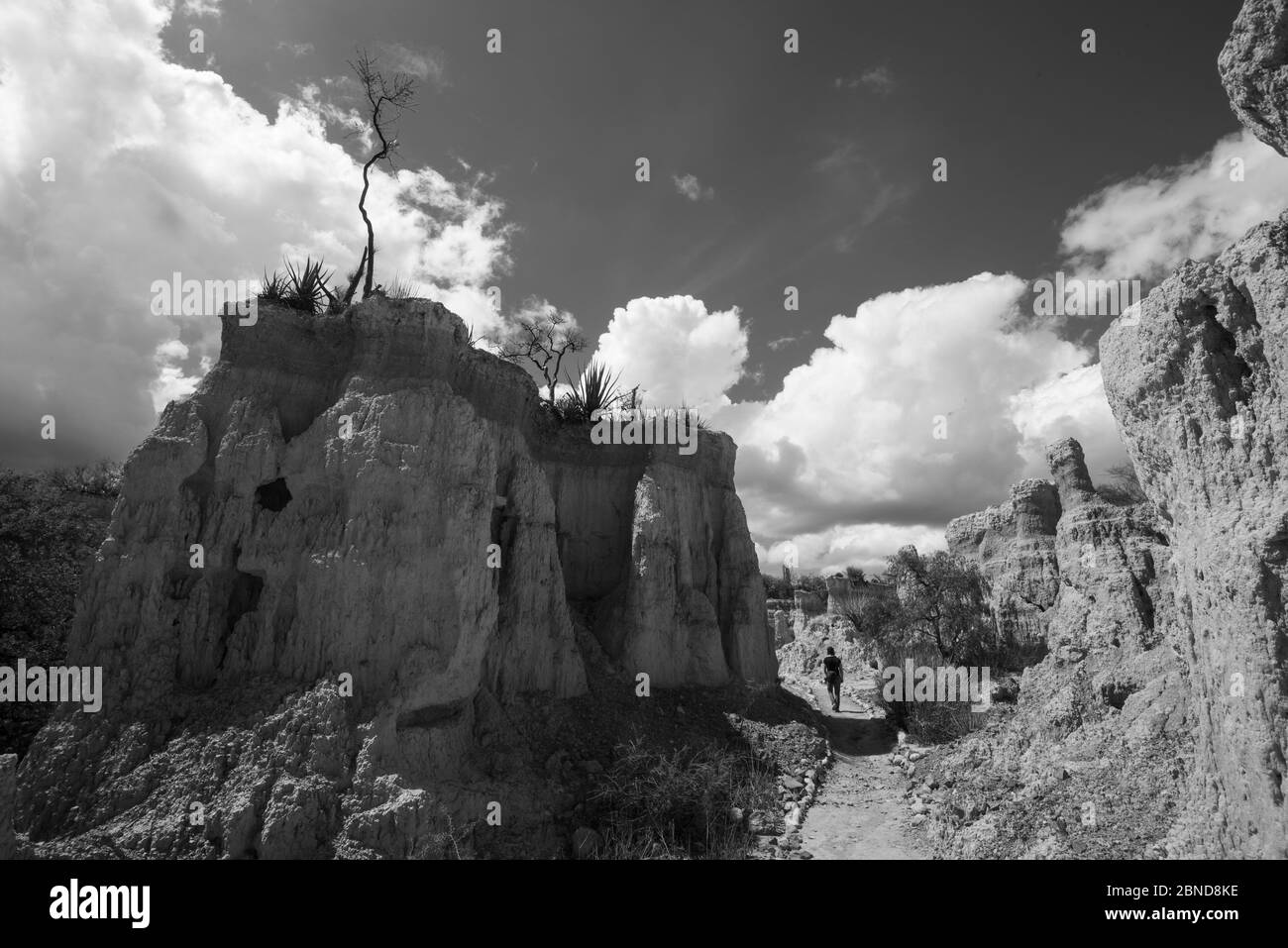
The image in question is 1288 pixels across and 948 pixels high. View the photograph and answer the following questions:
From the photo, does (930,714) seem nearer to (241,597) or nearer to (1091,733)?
(1091,733)

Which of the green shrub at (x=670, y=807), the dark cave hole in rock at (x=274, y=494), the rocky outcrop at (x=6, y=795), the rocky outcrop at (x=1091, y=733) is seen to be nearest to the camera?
the rocky outcrop at (x=6, y=795)

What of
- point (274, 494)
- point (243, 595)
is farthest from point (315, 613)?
point (274, 494)

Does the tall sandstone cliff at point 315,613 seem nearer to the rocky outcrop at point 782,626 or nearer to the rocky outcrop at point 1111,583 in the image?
the rocky outcrop at point 1111,583

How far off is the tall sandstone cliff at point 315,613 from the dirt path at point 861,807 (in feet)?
14.2

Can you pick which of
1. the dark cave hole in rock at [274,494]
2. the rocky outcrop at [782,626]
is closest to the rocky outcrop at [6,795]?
the dark cave hole in rock at [274,494]

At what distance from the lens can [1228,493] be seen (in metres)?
5.28

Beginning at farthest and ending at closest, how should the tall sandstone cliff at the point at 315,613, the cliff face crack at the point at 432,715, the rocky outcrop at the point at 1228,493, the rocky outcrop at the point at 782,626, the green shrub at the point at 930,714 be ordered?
the rocky outcrop at the point at 782,626, the green shrub at the point at 930,714, the cliff face crack at the point at 432,715, the tall sandstone cliff at the point at 315,613, the rocky outcrop at the point at 1228,493

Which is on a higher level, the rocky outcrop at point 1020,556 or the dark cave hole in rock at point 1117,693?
the rocky outcrop at point 1020,556

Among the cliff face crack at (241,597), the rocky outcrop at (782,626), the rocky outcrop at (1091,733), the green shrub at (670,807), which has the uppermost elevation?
the cliff face crack at (241,597)

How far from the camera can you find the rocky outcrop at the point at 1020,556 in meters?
17.9

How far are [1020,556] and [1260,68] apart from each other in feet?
53.1
